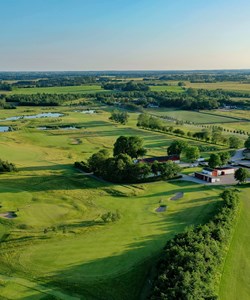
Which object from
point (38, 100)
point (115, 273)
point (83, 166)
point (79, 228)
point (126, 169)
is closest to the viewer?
point (115, 273)

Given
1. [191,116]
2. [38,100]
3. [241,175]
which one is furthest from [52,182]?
[38,100]

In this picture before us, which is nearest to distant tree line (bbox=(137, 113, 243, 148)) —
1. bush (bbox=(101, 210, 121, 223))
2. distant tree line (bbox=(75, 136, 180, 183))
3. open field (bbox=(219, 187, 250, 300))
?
distant tree line (bbox=(75, 136, 180, 183))

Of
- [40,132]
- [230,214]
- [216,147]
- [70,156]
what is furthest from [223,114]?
[230,214]

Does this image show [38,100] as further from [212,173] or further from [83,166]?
[212,173]

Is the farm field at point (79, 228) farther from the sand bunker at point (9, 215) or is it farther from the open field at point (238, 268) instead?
the open field at point (238, 268)

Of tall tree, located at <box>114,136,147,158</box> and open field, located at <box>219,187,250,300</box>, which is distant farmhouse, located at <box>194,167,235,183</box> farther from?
open field, located at <box>219,187,250,300</box>

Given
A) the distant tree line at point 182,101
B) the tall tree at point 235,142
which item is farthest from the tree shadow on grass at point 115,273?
the distant tree line at point 182,101

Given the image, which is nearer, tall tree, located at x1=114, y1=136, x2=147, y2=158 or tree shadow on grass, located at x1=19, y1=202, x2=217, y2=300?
tree shadow on grass, located at x1=19, y1=202, x2=217, y2=300
